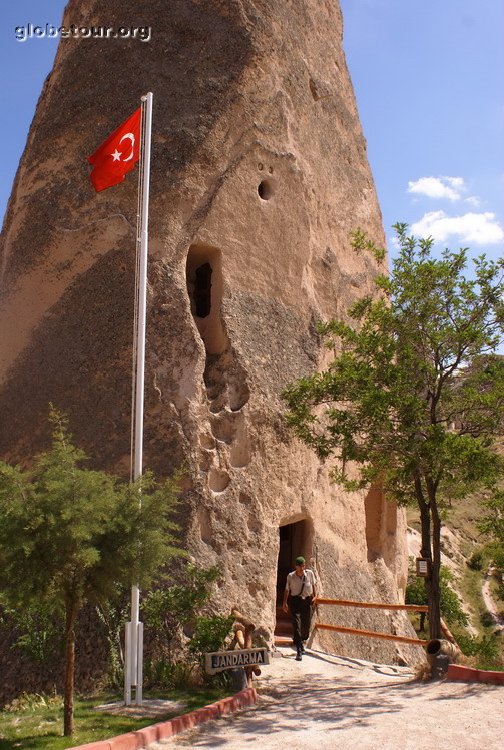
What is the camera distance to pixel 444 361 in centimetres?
1175

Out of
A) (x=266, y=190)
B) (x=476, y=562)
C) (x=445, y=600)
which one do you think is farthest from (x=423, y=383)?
(x=476, y=562)

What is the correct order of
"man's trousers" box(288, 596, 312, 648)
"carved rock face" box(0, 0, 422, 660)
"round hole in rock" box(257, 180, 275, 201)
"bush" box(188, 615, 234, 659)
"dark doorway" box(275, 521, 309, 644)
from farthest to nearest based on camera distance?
"round hole in rock" box(257, 180, 275, 201), "dark doorway" box(275, 521, 309, 644), "carved rock face" box(0, 0, 422, 660), "man's trousers" box(288, 596, 312, 648), "bush" box(188, 615, 234, 659)

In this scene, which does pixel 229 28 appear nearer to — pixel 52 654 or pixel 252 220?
pixel 252 220

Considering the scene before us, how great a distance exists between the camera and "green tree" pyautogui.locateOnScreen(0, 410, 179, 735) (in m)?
7.44

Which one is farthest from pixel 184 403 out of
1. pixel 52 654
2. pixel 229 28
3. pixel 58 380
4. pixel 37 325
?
pixel 229 28

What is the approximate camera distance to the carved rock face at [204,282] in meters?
12.4

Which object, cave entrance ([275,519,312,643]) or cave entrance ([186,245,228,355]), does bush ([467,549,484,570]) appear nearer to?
cave entrance ([275,519,312,643])

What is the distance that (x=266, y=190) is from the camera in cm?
1477

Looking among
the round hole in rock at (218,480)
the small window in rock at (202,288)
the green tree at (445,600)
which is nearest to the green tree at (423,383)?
the round hole in rock at (218,480)

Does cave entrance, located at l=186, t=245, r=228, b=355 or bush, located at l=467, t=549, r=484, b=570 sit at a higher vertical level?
cave entrance, located at l=186, t=245, r=228, b=355

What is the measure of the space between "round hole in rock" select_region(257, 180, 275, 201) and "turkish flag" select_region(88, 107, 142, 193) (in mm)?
3705

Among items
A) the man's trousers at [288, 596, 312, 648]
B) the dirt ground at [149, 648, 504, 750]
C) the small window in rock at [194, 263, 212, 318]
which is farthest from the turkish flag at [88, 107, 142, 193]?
the dirt ground at [149, 648, 504, 750]

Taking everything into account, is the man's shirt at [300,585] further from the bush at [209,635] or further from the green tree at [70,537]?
the green tree at [70,537]

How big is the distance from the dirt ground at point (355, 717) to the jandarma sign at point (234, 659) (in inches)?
20.4
